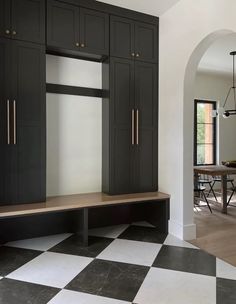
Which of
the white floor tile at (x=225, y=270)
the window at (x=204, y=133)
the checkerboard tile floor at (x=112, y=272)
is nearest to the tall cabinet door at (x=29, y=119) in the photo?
the checkerboard tile floor at (x=112, y=272)

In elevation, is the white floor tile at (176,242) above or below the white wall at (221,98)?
below

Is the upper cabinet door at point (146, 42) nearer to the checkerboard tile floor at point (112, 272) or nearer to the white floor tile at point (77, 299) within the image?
the checkerboard tile floor at point (112, 272)

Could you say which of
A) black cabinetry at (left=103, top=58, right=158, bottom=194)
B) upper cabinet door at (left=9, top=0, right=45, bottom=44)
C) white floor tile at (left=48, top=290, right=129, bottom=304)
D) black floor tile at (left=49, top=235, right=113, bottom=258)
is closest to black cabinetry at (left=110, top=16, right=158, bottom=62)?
black cabinetry at (left=103, top=58, right=158, bottom=194)

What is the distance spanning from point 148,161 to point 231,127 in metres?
4.14

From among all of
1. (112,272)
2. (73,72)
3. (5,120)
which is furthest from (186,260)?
(73,72)

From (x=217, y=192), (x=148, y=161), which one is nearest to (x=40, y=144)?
(x=148, y=161)

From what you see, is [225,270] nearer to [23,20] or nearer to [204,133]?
[23,20]

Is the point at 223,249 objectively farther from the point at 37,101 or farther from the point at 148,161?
the point at 37,101

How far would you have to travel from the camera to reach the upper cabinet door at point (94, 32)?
3.10m

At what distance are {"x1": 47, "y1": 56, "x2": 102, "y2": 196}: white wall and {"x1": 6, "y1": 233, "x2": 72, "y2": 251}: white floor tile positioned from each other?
525 mm

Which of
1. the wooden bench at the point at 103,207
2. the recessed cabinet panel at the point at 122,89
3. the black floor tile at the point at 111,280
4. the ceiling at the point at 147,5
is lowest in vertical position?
the black floor tile at the point at 111,280

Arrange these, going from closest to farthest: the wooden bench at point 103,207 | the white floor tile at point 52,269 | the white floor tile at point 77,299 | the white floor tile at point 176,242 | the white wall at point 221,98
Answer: the white floor tile at point 77,299 < the white floor tile at point 52,269 < the wooden bench at point 103,207 < the white floor tile at point 176,242 < the white wall at point 221,98

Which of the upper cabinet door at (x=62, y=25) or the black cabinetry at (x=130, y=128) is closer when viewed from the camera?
the upper cabinet door at (x=62, y=25)

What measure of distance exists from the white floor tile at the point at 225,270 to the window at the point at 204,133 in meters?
4.09
